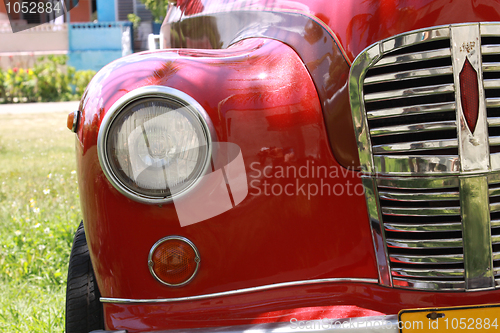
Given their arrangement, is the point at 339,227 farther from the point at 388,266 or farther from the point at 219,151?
the point at 219,151

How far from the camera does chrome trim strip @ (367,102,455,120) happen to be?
136cm

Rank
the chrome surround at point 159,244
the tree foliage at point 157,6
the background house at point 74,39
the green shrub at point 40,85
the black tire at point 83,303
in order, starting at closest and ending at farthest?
the chrome surround at point 159,244, the black tire at point 83,303, the green shrub at point 40,85, the tree foliage at point 157,6, the background house at point 74,39

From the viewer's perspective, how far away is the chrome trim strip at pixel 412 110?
53.6 inches

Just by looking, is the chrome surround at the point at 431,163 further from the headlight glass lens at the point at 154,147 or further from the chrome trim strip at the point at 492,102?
the headlight glass lens at the point at 154,147

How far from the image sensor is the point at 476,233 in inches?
56.2

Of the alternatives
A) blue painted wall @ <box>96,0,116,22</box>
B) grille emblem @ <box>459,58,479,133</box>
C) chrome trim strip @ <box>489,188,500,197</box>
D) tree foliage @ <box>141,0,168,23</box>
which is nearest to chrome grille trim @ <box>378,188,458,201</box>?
chrome trim strip @ <box>489,188,500,197</box>

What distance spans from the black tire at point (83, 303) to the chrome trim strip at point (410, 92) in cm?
118

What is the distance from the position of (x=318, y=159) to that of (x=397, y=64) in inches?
15.1

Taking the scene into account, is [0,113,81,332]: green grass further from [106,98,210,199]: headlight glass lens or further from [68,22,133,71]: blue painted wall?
[68,22,133,71]: blue painted wall

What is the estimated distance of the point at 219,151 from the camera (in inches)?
56.0

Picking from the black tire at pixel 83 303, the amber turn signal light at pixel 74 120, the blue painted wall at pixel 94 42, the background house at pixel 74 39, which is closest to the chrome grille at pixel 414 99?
the amber turn signal light at pixel 74 120

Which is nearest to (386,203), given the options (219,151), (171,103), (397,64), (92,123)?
(397,64)

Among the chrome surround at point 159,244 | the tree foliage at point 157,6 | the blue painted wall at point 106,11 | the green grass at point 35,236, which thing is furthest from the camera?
Result: the blue painted wall at point 106,11

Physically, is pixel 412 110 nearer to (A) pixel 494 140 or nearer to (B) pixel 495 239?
(A) pixel 494 140
